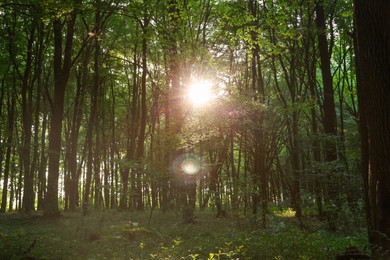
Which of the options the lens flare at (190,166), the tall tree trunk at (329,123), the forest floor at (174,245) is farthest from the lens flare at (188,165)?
the tall tree trunk at (329,123)

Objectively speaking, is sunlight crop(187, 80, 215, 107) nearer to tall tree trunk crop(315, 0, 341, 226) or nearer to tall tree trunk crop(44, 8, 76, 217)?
tall tree trunk crop(315, 0, 341, 226)

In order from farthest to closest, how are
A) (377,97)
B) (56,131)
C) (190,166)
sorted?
(56,131)
(190,166)
(377,97)

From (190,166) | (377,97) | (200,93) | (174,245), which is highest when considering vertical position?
(200,93)

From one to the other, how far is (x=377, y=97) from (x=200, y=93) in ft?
31.8

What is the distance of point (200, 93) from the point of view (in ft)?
50.0

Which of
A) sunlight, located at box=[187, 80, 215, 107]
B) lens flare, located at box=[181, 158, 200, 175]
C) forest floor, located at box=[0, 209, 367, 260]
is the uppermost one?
sunlight, located at box=[187, 80, 215, 107]

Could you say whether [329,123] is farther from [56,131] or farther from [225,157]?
[56,131]

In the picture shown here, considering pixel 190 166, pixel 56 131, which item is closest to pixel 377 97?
pixel 190 166

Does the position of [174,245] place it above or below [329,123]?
below

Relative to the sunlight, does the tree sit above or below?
below

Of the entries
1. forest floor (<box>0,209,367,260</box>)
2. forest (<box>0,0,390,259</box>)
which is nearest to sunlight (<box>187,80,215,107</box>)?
forest (<box>0,0,390,259</box>)

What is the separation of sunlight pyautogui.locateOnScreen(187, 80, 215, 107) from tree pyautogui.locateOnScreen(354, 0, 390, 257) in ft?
26.3

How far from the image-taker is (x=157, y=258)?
7.78 m

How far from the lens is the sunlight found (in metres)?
14.4
